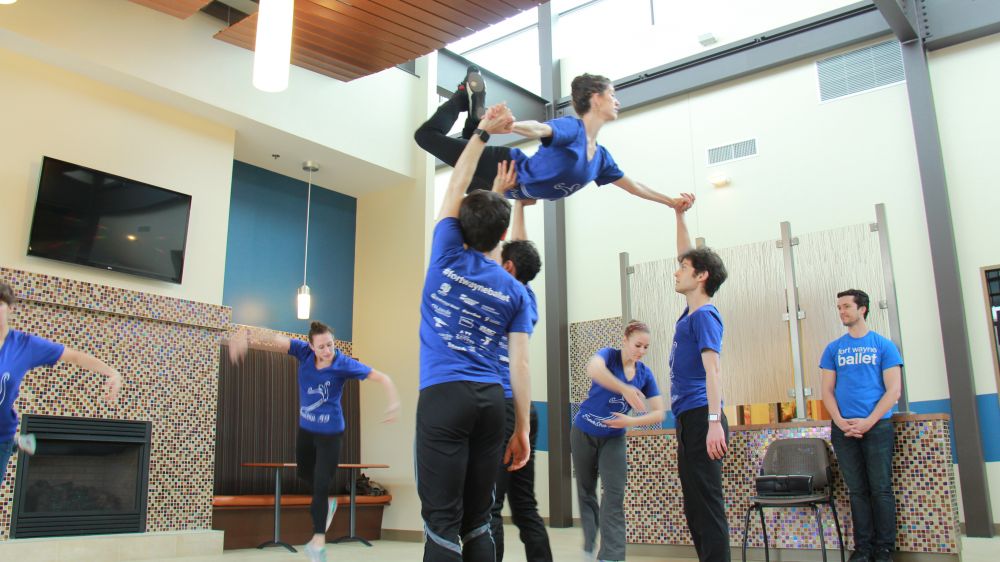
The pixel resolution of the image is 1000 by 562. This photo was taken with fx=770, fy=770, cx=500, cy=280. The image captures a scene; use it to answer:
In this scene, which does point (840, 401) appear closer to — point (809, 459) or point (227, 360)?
point (809, 459)

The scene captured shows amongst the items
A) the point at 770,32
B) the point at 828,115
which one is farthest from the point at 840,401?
the point at 770,32

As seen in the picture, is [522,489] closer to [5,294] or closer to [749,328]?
[5,294]

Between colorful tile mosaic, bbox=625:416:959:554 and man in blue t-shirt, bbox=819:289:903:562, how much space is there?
181 mm

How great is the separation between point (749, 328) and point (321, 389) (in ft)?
10.8

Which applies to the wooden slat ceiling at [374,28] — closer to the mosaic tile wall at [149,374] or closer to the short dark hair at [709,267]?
the mosaic tile wall at [149,374]

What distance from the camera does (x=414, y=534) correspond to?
7273mm

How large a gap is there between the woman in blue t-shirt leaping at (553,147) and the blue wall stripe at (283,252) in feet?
14.1

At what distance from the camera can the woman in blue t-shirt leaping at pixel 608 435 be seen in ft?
13.0

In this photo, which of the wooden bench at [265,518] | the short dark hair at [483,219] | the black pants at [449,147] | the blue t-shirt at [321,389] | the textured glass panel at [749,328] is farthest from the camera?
the wooden bench at [265,518]

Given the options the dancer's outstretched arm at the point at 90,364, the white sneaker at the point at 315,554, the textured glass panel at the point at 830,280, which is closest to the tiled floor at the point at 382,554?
the white sneaker at the point at 315,554

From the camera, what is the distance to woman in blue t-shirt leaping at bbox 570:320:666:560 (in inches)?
156

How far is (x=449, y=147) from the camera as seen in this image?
142 inches

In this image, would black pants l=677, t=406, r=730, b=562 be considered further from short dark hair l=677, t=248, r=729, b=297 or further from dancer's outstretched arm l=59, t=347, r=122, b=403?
dancer's outstretched arm l=59, t=347, r=122, b=403

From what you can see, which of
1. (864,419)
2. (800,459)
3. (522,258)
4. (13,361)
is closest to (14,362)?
(13,361)
